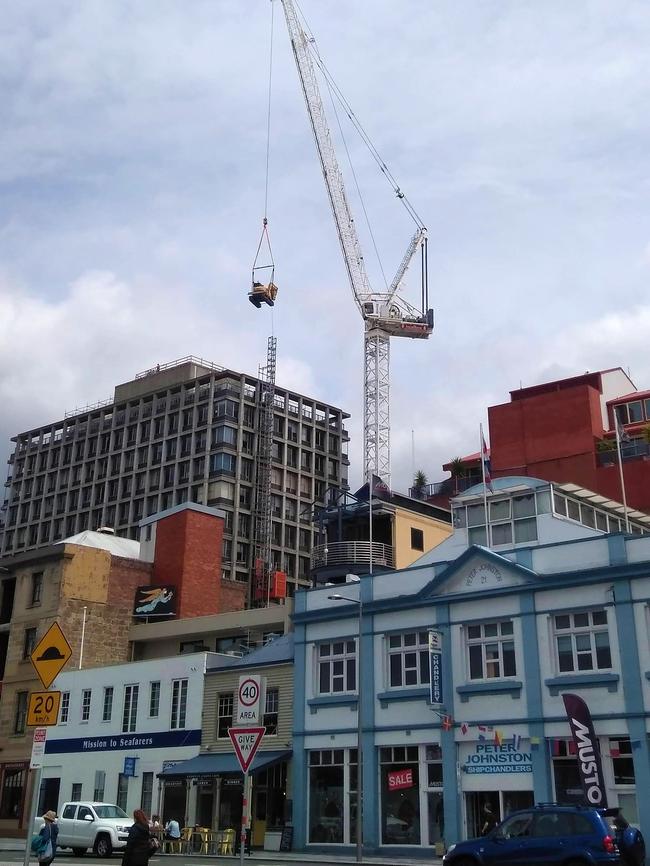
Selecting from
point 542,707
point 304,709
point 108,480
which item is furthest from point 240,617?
point 108,480

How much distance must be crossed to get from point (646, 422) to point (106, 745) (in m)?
39.0

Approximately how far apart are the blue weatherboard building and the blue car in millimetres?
9998

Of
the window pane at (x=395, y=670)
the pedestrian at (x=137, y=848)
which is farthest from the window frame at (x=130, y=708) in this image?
the pedestrian at (x=137, y=848)

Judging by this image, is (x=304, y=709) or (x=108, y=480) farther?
(x=108, y=480)

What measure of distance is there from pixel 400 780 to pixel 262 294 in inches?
3385

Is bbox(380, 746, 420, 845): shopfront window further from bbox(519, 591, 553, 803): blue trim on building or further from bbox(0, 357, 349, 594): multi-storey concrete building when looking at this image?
bbox(0, 357, 349, 594): multi-storey concrete building

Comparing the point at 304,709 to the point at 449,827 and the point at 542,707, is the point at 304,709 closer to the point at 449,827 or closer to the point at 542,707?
the point at 449,827

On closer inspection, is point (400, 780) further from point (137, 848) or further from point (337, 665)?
point (137, 848)

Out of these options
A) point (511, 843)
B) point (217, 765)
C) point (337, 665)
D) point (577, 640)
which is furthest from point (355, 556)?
point (511, 843)

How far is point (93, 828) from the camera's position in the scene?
113 feet

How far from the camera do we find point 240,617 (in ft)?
170

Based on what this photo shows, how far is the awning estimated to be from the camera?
127 feet

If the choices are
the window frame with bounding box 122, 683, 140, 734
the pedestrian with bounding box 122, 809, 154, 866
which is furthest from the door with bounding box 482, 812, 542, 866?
the window frame with bounding box 122, 683, 140, 734

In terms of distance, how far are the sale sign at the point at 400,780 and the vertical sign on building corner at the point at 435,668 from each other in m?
3.12
